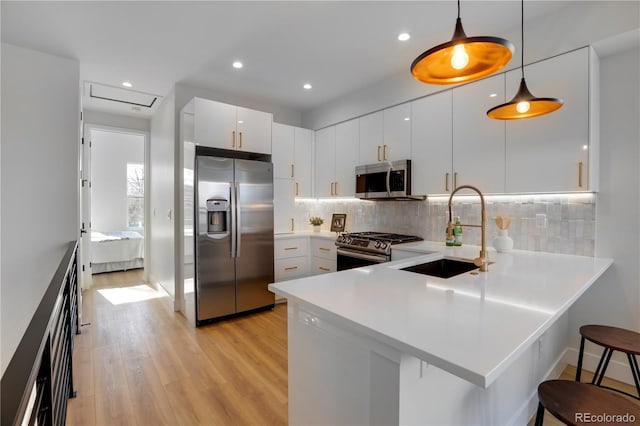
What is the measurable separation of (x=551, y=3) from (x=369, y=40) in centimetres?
136

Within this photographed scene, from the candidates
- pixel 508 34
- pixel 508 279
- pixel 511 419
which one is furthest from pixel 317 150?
pixel 511 419

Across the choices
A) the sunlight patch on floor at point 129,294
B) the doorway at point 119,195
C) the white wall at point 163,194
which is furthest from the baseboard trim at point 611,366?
the doorway at point 119,195

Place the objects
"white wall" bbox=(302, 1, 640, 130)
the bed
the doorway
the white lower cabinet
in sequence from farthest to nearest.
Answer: the doorway, the bed, the white lower cabinet, "white wall" bbox=(302, 1, 640, 130)

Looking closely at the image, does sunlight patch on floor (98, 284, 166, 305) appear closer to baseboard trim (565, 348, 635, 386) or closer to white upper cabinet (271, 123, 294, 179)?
white upper cabinet (271, 123, 294, 179)

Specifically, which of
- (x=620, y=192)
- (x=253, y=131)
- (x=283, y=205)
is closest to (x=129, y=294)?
(x=283, y=205)

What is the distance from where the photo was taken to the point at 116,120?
16.3 ft

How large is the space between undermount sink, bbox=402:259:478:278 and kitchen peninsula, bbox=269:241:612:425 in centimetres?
40

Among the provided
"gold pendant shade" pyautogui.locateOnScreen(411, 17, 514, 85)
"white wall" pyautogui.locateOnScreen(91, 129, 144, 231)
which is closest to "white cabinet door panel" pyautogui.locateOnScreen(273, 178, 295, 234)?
"gold pendant shade" pyautogui.locateOnScreen(411, 17, 514, 85)

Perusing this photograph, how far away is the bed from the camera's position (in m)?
5.84

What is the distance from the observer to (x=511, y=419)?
1.73 meters

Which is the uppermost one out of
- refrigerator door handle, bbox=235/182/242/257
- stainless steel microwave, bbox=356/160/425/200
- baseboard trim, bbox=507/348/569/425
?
stainless steel microwave, bbox=356/160/425/200

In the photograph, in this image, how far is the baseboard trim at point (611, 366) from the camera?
2.34 m

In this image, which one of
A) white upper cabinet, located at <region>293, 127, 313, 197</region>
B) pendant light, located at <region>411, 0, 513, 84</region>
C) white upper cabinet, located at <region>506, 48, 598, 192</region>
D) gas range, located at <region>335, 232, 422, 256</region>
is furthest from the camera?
white upper cabinet, located at <region>293, 127, 313, 197</region>

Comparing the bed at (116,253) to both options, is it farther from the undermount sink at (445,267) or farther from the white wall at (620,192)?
the white wall at (620,192)
